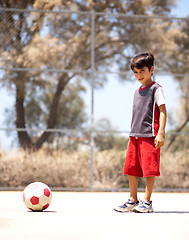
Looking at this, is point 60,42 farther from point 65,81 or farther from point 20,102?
point 20,102

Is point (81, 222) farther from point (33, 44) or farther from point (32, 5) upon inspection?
point (32, 5)

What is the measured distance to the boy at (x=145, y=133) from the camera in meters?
4.00

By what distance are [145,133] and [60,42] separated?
291 inches

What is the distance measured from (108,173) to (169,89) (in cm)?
223

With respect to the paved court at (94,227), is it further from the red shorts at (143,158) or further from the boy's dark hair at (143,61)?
the boy's dark hair at (143,61)

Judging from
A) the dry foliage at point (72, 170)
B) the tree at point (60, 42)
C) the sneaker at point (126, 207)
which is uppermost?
the tree at point (60, 42)

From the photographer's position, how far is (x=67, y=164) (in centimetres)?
920

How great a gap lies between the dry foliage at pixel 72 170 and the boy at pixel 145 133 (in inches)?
191

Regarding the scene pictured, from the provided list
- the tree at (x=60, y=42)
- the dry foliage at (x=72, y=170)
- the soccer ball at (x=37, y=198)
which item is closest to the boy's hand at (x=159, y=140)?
the soccer ball at (x=37, y=198)

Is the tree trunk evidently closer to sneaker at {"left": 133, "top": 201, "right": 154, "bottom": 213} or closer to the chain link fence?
the chain link fence

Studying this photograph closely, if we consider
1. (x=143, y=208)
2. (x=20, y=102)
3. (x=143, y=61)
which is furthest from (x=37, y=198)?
(x=20, y=102)

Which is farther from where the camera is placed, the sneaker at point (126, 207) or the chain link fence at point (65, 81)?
the chain link fence at point (65, 81)

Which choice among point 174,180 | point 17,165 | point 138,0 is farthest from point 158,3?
point 17,165

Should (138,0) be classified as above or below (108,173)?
above
